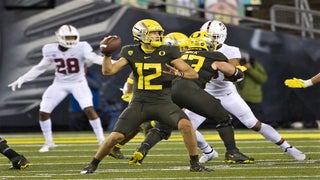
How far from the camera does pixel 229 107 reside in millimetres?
9508

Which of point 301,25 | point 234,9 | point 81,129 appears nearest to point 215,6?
point 234,9

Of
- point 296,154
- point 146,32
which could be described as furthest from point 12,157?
point 296,154

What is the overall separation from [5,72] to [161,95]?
23.5 feet

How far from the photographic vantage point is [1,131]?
1516 cm

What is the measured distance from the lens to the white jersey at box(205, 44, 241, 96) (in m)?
9.46

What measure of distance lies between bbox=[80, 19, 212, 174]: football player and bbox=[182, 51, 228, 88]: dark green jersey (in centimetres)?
66

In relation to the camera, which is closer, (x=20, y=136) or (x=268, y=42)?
(x=20, y=136)

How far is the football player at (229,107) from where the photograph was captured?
9.40m

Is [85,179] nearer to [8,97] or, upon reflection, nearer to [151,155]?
[151,155]

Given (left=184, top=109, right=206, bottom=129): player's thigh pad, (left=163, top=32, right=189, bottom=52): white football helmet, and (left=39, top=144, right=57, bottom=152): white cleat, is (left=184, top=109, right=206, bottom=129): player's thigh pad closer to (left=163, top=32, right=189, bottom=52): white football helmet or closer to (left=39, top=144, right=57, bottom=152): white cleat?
(left=163, top=32, right=189, bottom=52): white football helmet

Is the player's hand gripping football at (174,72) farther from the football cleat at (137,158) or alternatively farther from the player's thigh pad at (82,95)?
the player's thigh pad at (82,95)

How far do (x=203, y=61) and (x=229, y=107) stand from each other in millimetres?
723

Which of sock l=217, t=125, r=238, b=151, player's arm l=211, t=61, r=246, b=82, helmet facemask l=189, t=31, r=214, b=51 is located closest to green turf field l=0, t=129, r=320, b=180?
sock l=217, t=125, r=238, b=151

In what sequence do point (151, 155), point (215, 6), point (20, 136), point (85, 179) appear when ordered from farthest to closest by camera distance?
point (215, 6) → point (20, 136) → point (151, 155) → point (85, 179)
